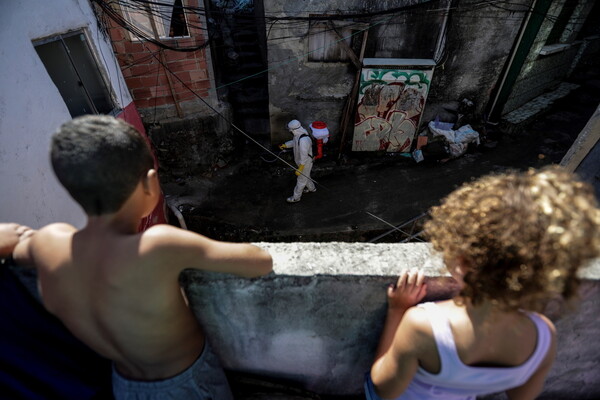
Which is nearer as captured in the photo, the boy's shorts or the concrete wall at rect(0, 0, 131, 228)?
the boy's shorts

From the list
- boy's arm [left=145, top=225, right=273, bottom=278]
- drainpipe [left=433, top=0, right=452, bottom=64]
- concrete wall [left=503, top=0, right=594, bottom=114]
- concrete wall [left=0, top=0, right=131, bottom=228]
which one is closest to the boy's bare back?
boy's arm [left=145, top=225, right=273, bottom=278]

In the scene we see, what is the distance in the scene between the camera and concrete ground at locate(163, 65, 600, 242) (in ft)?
22.1

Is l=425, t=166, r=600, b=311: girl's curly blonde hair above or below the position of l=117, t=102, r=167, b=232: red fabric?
above

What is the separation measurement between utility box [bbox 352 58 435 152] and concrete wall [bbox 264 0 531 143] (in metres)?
0.32

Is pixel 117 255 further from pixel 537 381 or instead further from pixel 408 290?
pixel 537 381

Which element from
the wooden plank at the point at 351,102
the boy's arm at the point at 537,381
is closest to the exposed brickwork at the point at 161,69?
the wooden plank at the point at 351,102

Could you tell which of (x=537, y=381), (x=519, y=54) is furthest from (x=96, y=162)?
(x=519, y=54)

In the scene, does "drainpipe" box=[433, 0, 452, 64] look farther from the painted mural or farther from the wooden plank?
the wooden plank

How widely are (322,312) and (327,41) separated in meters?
6.70

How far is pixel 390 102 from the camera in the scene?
7902 mm

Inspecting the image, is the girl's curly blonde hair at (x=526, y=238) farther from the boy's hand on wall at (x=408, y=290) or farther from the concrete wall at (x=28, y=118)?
the concrete wall at (x=28, y=118)

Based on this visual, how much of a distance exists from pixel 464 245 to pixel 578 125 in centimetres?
1146

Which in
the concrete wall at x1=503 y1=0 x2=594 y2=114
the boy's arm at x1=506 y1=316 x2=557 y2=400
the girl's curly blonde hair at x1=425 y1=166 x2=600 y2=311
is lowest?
the concrete wall at x1=503 y1=0 x2=594 y2=114

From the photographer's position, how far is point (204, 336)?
1.77 metres
